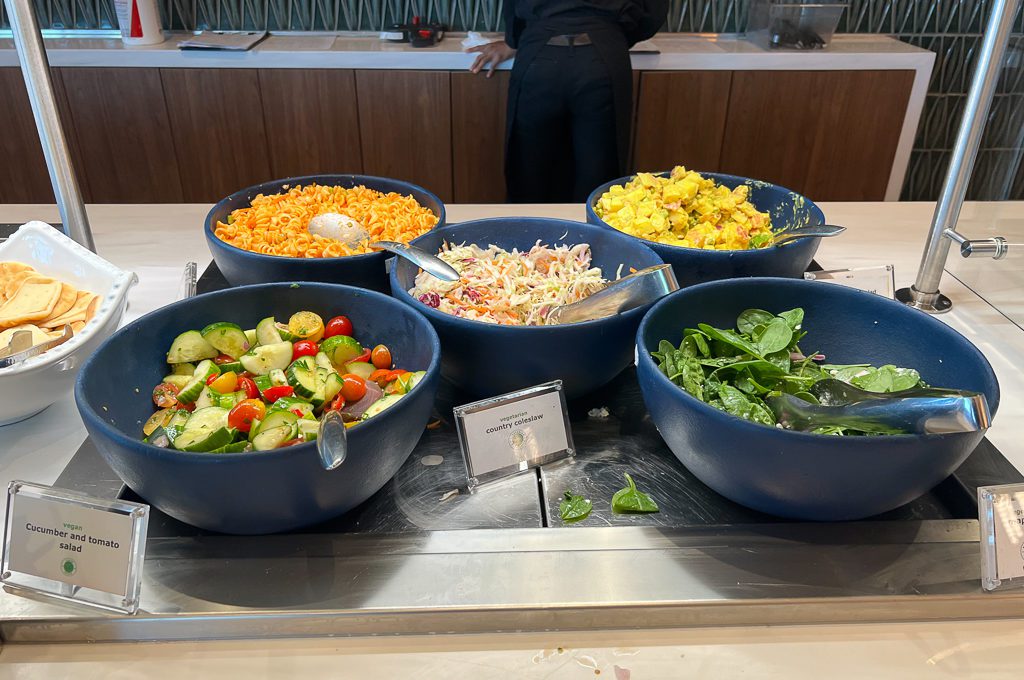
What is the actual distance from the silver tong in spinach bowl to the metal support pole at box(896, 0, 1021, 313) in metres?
0.67

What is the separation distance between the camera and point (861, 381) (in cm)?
91

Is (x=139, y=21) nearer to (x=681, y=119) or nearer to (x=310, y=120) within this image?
(x=310, y=120)

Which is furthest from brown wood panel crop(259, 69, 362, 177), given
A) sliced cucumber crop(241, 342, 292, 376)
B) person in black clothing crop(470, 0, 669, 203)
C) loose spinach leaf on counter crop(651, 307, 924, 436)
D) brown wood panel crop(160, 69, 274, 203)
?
loose spinach leaf on counter crop(651, 307, 924, 436)

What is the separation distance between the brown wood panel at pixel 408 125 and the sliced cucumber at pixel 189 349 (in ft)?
8.88

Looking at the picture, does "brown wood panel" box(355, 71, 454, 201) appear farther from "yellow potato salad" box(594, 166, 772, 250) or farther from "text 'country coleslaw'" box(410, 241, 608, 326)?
"text 'country coleslaw'" box(410, 241, 608, 326)

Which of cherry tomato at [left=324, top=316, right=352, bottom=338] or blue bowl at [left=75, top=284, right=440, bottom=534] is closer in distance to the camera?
blue bowl at [left=75, top=284, right=440, bottom=534]

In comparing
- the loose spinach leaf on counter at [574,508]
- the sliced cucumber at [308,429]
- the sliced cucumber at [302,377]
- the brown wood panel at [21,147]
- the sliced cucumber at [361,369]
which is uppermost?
the sliced cucumber at [308,429]

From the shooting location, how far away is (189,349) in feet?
3.16

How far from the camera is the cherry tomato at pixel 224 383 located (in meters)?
0.90

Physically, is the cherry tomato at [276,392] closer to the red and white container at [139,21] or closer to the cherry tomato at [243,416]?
the cherry tomato at [243,416]

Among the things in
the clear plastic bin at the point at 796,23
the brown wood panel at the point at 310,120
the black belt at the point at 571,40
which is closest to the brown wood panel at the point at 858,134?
the clear plastic bin at the point at 796,23

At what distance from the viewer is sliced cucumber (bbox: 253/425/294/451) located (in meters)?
0.76

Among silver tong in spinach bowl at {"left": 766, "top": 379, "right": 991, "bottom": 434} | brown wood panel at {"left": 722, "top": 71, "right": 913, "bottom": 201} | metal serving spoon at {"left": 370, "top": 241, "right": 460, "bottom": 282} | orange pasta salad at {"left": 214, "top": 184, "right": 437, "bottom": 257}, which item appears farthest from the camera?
brown wood panel at {"left": 722, "top": 71, "right": 913, "bottom": 201}

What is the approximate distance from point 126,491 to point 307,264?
43cm
